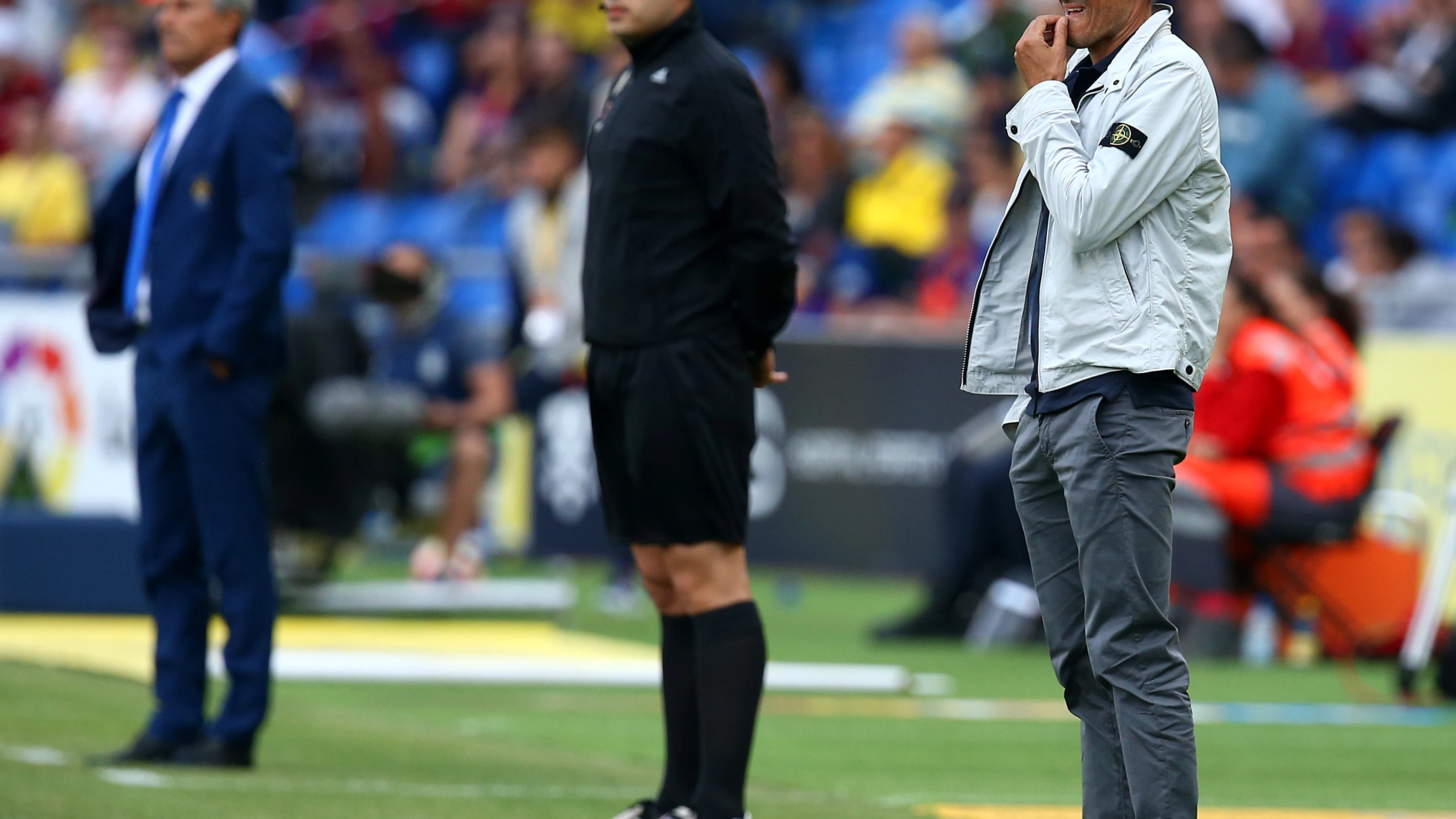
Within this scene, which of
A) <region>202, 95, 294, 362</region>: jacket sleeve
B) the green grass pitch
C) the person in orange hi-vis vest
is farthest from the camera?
the person in orange hi-vis vest

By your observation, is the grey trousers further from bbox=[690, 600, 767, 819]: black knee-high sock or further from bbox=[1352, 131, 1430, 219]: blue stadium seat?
bbox=[1352, 131, 1430, 219]: blue stadium seat

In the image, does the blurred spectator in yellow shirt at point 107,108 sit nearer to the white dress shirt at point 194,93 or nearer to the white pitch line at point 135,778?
the white dress shirt at point 194,93

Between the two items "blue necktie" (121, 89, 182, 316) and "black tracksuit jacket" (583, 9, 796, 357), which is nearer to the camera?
"black tracksuit jacket" (583, 9, 796, 357)

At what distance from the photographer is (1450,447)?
11.8 metres

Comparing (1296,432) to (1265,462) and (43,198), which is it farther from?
(43,198)

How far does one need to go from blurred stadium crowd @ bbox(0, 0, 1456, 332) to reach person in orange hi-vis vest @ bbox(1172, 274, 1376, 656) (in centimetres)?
68

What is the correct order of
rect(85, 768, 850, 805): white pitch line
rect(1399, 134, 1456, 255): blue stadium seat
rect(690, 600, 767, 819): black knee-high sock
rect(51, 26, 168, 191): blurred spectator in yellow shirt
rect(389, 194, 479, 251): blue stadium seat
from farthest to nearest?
rect(51, 26, 168, 191): blurred spectator in yellow shirt < rect(389, 194, 479, 251): blue stadium seat < rect(1399, 134, 1456, 255): blue stadium seat < rect(85, 768, 850, 805): white pitch line < rect(690, 600, 767, 819): black knee-high sock

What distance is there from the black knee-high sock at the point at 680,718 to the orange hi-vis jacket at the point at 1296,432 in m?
5.78

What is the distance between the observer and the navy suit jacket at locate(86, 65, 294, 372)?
666 centimetres

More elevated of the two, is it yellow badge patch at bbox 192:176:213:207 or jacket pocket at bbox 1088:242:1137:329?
jacket pocket at bbox 1088:242:1137:329

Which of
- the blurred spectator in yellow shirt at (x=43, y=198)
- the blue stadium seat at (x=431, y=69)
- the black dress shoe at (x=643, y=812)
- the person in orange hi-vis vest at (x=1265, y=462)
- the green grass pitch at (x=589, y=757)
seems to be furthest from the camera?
the blue stadium seat at (x=431, y=69)

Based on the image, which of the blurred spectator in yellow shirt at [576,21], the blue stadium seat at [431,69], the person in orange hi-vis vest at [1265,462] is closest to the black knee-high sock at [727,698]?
the person in orange hi-vis vest at [1265,462]

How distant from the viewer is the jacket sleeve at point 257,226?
6.57 metres

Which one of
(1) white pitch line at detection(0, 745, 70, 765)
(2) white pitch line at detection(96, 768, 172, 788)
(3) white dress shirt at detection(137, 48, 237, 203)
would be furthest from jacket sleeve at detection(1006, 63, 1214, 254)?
(1) white pitch line at detection(0, 745, 70, 765)
